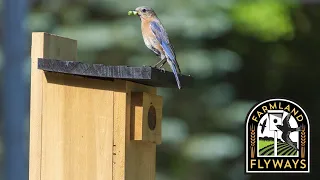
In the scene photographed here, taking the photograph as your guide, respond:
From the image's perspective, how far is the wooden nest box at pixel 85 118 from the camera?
9.14 ft

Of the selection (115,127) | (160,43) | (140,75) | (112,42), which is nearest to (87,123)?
(115,127)

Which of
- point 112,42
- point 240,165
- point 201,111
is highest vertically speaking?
point 112,42

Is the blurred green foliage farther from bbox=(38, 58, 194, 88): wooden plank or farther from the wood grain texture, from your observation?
bbox=(38, 58, 194, 88): wooden plank

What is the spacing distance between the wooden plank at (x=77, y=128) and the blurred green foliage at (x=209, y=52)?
6.98 feet

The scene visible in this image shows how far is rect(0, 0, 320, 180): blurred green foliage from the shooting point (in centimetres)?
504

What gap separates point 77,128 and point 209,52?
92.6 inches

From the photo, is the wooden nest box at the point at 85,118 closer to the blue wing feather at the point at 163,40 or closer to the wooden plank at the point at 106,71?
the wooden plank at the point at 106,71

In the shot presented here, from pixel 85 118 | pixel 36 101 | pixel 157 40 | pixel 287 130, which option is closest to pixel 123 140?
pixel 85 118

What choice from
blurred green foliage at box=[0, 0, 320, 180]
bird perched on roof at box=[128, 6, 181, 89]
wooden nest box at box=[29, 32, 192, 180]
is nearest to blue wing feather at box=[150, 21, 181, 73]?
bird perched on roof at box=[128, 6, 181, 89]

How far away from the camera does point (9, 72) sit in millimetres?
5004

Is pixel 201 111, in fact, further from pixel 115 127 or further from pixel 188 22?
pixel 115 127

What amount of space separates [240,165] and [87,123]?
7.87 ft

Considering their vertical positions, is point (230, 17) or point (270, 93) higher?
point (230, 17)

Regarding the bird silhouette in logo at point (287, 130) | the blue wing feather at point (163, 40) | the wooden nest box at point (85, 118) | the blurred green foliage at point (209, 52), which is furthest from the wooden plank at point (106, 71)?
the bird silhouette in logo at point (287, 130)
